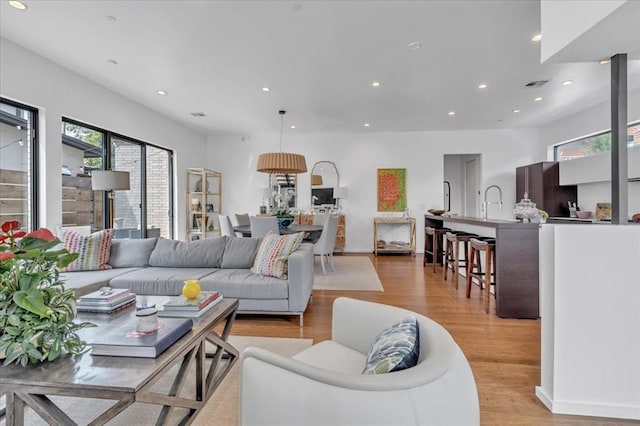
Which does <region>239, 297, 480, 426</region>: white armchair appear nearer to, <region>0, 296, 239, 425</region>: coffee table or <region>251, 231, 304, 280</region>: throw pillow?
<region>0, 296, 239, 425</region>: coffee table

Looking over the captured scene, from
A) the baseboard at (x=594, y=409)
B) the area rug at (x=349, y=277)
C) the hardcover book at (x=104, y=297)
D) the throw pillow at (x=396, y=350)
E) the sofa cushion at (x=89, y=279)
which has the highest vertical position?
the throw pillow at (x=396, y=350)

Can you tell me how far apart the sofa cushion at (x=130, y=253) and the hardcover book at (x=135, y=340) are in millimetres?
2097

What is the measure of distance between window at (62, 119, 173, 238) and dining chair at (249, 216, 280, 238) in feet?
7.75

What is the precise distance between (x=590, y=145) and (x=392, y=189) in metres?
3.71

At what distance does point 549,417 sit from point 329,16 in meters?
3.32

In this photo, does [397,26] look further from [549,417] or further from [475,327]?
[549,417]

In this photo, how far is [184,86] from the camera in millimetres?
4543

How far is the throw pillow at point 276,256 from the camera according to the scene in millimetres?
3008

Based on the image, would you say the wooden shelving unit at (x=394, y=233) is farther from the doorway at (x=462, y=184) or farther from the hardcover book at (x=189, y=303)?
the hardcover book at (x=189, y=303)

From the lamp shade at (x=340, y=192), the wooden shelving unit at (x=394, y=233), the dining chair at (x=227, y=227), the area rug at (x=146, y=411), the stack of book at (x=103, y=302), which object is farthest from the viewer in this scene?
the lamp shade at (x=340, y=192)

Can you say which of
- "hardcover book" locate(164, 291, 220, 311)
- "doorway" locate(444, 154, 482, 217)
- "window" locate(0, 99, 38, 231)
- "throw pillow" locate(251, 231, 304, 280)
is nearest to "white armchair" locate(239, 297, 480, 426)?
"hardcover book" locate(164, 291, 220, 311)

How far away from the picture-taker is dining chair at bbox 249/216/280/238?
4.45 meters

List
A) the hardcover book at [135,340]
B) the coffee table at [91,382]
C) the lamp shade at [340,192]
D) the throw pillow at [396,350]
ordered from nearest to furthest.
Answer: the throw pillow at [396,350] → the coffee table at [91,382] → the hardcover book at [135,340] → the lamp shade at [340,192]

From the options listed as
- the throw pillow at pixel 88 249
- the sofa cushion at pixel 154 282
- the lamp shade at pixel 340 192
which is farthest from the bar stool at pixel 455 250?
the throw pillow at pixel 88 249
